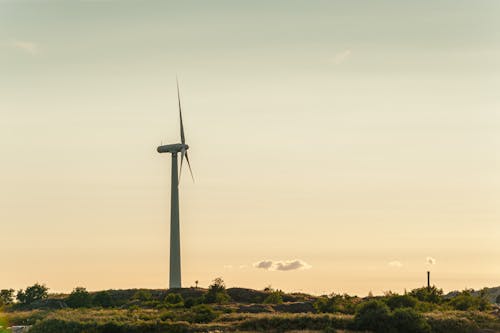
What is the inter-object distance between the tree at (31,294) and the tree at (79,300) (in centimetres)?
982

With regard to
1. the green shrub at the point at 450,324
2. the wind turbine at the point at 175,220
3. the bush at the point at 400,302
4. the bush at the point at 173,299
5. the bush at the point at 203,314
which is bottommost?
the green shrub at the point at 450,324

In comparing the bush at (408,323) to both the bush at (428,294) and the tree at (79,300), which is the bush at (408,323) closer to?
the bush at (428,294)

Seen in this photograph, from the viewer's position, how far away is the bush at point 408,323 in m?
100

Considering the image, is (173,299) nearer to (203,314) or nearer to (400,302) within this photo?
(203,314)

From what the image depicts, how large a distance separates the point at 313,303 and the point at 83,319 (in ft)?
104

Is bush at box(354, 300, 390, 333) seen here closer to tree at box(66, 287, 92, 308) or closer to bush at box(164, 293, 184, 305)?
bush at box(164, 293, 184, 305)

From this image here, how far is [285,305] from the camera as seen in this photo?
121 metres

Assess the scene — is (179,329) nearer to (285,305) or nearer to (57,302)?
(285,305)

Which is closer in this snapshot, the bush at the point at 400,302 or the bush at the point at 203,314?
the bush at the point at 203,314

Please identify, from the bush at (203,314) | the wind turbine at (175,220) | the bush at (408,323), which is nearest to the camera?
the bush at (408,323)

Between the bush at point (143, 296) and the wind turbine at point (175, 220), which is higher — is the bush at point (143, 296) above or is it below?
below

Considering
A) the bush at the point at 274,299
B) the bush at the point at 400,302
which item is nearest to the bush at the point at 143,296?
the bush at the point at 274,299

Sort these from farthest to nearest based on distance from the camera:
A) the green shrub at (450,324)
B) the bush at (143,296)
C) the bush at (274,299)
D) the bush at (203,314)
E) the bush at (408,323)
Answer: the bush at (143,296) < the bush at (274,299) < the bush at (203,314) < the green shrub at (450,324) < the bush at (408,323)

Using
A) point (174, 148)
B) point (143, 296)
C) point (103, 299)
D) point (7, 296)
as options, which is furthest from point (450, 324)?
point (7, 296)
